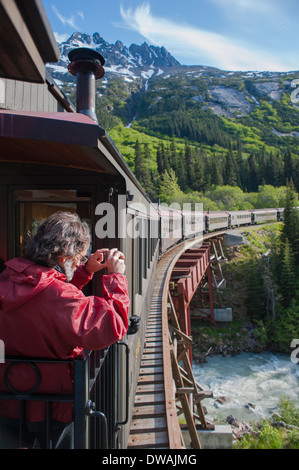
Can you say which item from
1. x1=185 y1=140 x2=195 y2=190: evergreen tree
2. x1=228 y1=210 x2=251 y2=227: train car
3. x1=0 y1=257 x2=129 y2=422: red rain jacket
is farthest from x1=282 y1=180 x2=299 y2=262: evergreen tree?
x1=185 y1=140 x2=195 y2=190: evergreen tree

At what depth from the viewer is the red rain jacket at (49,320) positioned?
1.55m

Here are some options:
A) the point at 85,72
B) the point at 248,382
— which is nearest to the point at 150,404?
the point at 85,72

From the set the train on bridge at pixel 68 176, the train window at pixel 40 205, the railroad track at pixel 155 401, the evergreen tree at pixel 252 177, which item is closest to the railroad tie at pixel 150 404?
the railroad track at pixel 155 401

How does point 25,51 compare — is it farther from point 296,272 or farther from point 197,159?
point 197,159

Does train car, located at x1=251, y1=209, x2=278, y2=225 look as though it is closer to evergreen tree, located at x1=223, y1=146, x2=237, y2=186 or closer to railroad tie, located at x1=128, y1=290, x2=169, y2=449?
railroad tie, located at x1=128, y1=290, x2=169, y2=449

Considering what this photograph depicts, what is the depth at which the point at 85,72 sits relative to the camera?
4.68 m

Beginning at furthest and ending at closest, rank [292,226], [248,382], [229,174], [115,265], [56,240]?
[229,174] < [292,226] < [248,382] < [115,265] < [56,240]

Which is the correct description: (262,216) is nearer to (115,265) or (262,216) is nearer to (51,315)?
(115,265)

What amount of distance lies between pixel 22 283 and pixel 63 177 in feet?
5.69

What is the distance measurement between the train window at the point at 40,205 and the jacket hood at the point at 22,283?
66.7 inches

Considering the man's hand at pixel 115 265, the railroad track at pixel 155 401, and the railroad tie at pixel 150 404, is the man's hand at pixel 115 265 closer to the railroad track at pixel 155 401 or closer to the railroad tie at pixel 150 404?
the railroad track at pixel 155 401

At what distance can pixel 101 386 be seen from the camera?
2.37 meters
